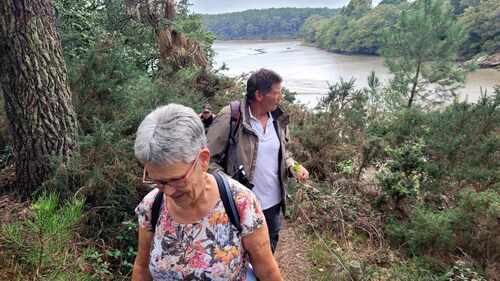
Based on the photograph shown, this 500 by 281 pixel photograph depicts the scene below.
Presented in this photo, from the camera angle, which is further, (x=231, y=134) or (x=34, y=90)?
(x=34, y=90)

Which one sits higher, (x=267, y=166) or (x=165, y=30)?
(x=165, y=30)

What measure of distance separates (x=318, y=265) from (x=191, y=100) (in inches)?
95.1

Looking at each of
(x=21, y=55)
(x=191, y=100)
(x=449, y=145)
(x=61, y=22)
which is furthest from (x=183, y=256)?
(x=449, y=145)

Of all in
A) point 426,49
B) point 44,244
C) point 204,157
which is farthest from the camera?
point 426,49

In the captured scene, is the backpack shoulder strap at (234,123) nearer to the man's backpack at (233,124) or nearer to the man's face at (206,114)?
the man's backpack at (233,124)

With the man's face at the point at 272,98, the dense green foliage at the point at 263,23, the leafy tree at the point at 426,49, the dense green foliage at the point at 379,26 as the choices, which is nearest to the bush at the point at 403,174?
the man's face at the point at 272,98

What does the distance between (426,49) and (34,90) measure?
79.4ft

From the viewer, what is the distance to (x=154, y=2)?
7.01 meters

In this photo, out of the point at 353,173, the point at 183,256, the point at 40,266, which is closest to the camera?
the point at 183,256

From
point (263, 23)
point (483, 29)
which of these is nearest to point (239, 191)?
point (483, 29)

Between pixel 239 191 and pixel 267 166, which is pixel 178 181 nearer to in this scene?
pixel 239 191

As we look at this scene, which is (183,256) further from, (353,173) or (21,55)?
(353,173)

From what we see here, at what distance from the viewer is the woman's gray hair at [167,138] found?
4.06 feet

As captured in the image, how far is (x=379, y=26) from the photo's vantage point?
5109 cm
